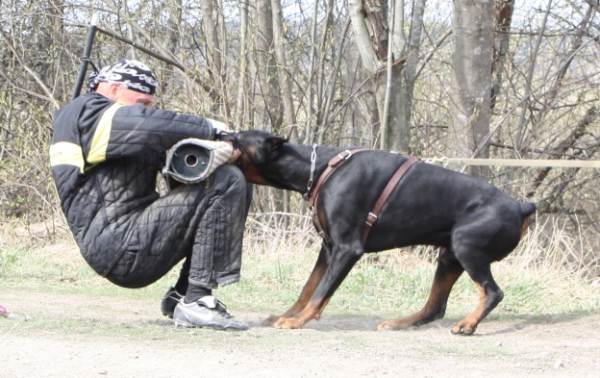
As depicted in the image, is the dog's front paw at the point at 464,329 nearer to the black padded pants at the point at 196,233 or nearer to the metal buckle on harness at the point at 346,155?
the metal buckle on harness at the point at 346,155

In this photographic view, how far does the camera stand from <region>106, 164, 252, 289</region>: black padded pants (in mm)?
5152

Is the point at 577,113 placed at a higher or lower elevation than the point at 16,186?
higher

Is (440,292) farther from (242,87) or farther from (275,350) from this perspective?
(242,87)

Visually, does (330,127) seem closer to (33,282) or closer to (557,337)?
(33,282)

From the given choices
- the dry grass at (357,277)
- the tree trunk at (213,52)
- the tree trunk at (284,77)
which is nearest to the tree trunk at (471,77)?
the dry grass at (357,277)

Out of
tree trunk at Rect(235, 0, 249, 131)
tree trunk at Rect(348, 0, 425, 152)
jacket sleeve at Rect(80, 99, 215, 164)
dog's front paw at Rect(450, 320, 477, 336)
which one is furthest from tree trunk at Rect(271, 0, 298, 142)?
jacket sleeve at Rect(80, 99, 215, 164)

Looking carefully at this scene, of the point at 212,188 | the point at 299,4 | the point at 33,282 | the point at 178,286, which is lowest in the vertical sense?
the point at 33,282

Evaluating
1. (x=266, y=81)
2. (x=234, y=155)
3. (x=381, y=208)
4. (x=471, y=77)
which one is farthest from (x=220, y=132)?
(x=471, y=77)

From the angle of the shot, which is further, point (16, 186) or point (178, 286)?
point (16, 186)

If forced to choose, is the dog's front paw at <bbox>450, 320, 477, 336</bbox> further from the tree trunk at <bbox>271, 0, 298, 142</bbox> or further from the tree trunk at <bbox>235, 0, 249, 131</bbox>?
the tree trunk at <bbox>271, 0, 298, 142</bbox>

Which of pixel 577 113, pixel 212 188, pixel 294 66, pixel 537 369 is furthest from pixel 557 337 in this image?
pixel 577 113

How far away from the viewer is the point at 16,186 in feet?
36.4

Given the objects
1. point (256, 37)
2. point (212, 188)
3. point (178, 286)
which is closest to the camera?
point (212, 188)

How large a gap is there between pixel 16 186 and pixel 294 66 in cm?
373
